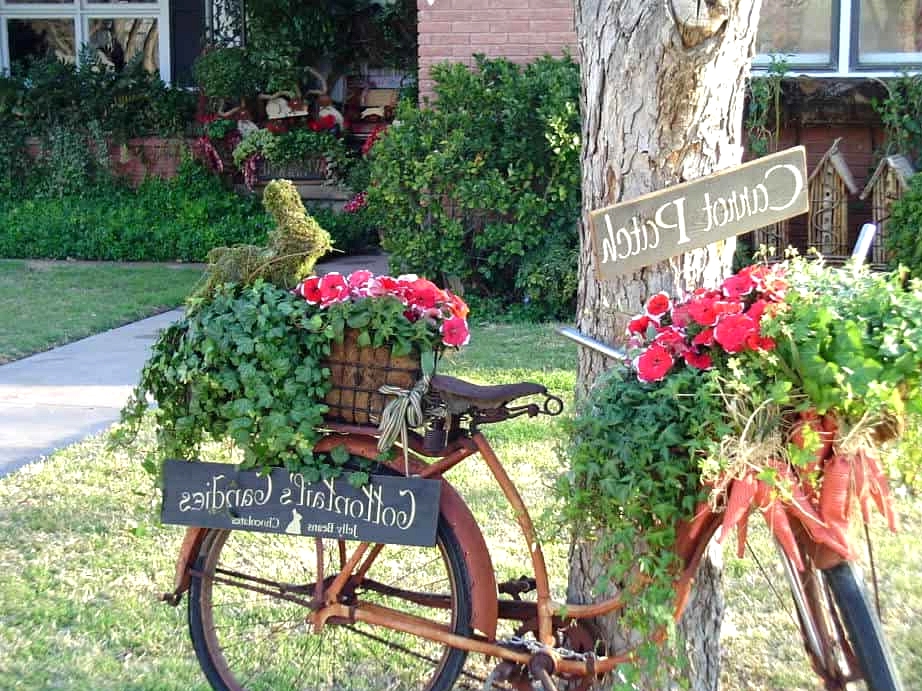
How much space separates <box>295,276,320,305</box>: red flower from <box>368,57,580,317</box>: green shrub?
18.0 feet

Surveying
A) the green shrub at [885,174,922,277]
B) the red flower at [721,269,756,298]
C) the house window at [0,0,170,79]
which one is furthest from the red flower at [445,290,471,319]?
the house window at [0,0,170,79]

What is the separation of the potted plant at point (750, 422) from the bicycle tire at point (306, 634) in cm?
62

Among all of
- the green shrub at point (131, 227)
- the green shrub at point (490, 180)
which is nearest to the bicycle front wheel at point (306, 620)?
the green shrub at point (490, 180)

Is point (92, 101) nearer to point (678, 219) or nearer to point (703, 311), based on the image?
point (678, 219)

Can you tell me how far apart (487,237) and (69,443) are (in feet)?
12.7

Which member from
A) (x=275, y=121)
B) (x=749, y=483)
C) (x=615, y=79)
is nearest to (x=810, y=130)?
(x=275, y=121)

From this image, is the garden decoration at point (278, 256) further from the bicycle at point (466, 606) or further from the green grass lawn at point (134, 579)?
the green grass lawn at point (134, 579)

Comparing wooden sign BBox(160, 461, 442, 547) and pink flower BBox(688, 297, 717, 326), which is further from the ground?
pink flower BBox(688, 297, 717, 326)

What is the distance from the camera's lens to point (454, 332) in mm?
3043

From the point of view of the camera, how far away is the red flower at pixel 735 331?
2.53 m

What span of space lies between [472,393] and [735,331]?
29.6 inches

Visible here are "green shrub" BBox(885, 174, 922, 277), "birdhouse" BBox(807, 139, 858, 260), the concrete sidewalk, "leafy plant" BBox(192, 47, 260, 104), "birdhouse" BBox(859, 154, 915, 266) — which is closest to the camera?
the concrete sidewalk

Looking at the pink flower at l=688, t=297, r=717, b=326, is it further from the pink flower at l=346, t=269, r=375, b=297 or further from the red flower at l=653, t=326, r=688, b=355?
the pink flower at l=346, t=269, r=375, b=297

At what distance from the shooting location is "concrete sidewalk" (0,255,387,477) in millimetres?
Answer: 5989
